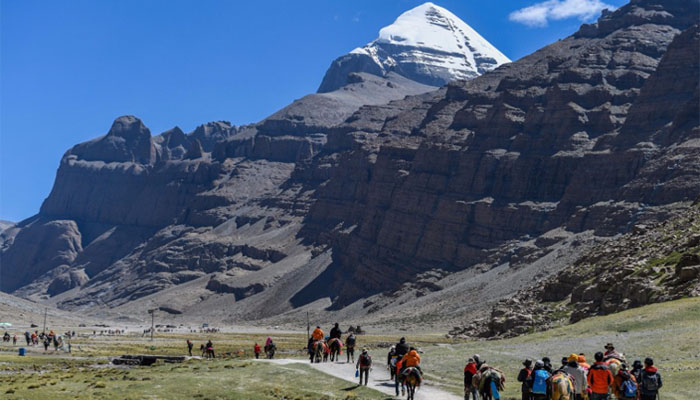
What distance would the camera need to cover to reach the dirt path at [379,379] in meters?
41.6

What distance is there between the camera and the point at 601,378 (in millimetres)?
31938

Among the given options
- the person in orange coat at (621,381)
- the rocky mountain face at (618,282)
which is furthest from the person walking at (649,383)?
the rocky mountain face at (618,282)

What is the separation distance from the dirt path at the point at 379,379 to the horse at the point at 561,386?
941 centimetres

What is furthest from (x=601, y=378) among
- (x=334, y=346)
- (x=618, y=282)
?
(x=618, y=282)

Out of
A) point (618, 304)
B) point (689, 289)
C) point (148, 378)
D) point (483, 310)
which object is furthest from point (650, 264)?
point (483, 310)

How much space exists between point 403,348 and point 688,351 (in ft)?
63.8

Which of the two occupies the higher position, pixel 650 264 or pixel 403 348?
pixel 650 264

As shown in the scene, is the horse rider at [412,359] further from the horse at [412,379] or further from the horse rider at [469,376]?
the horse rider at [469,376]

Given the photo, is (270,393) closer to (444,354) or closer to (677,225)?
(444,354)

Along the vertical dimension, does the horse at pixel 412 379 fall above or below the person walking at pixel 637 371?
below

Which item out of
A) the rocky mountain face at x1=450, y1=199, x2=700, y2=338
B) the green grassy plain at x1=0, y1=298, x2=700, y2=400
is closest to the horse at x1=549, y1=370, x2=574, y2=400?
the green grassy plain at x1=0, y1=298, x2=700, y2=400

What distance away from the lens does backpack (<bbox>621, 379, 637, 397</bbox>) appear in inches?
1244

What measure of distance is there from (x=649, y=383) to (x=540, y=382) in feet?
13.6

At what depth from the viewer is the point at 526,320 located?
9900 cm
